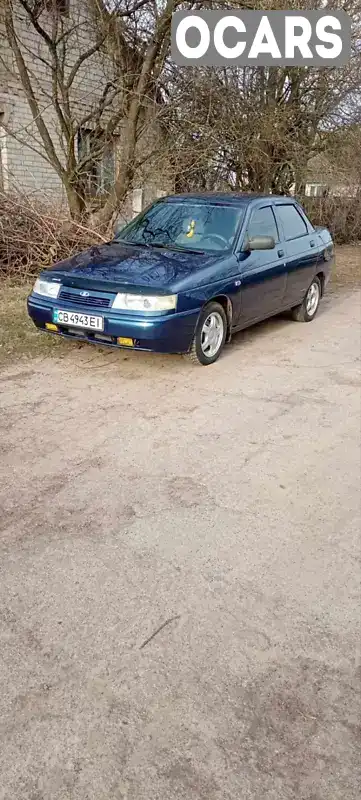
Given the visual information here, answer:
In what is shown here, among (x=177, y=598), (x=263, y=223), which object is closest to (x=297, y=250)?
(x=263, y=223)

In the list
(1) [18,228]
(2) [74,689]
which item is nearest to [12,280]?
(1) [18,228]

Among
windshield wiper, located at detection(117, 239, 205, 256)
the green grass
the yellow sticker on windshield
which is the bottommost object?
the green grass

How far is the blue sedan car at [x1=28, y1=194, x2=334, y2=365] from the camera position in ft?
16.4

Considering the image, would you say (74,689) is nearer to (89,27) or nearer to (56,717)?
(56,717)

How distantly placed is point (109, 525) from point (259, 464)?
1.20m

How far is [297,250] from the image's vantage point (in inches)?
289

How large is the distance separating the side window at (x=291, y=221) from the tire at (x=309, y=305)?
72cm

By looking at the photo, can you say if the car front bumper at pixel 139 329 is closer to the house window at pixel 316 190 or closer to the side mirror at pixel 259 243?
the side mirror at pixel 259 243

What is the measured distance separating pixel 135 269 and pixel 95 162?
661 cm

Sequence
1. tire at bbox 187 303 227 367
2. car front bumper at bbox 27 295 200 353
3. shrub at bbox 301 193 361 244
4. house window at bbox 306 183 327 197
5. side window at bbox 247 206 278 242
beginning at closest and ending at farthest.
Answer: car front bumper at bbox 27 295 200 353
tire at bbox 187 303 227 367
side window at bbox 247 206 278 242
house window at bbox 306 183 327 197
shrub at bbox 301 193 361 244

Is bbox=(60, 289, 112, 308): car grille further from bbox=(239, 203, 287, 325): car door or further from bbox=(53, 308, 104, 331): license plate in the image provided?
bbox=(239, 203, 287, 325): car door

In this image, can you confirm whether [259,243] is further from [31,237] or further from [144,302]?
[31,237]

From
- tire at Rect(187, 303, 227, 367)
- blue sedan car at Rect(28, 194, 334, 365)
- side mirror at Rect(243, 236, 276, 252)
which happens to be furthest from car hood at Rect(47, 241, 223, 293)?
side mirror at Rect(243, 236, 276, 252)

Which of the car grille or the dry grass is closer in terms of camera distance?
the car grille
